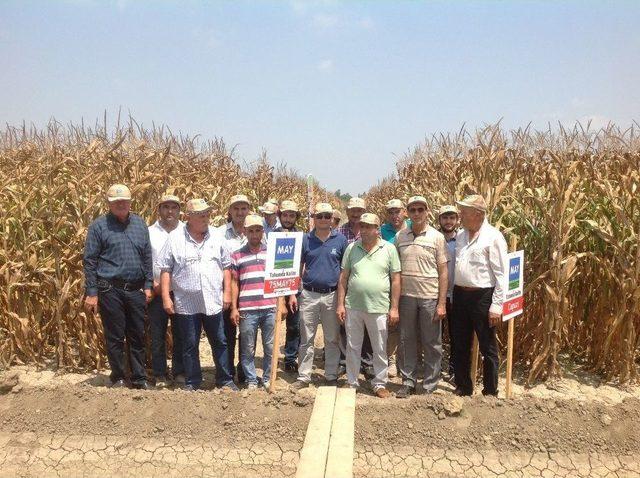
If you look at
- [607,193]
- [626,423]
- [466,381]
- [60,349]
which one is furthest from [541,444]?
[60,349]

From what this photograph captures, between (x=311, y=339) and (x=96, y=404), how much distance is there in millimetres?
2040

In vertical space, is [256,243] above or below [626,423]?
above

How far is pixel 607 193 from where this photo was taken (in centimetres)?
480

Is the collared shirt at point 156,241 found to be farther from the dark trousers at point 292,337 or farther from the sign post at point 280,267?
the dark trousers at point 292,337

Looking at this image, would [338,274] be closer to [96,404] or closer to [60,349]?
[96,404]

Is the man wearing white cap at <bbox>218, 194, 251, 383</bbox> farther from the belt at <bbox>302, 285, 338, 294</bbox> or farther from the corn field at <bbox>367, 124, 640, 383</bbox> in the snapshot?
the corn field at <bbox>367, 124, 640, 383</bbox>

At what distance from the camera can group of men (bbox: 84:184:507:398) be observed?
4199mm

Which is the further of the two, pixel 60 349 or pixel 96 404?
pixel 60 349

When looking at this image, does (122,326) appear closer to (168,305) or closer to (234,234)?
(168,305)

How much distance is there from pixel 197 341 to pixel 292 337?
4.52ft

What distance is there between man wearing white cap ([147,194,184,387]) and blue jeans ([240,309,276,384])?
2.41 ft

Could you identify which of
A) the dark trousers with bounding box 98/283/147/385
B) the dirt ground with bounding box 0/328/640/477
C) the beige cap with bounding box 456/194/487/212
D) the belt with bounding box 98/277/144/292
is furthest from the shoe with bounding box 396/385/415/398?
the belt with bounding box 98/277/144/292

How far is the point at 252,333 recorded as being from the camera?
4.53 meters

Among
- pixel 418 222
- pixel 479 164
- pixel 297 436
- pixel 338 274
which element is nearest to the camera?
pixel 297 436
